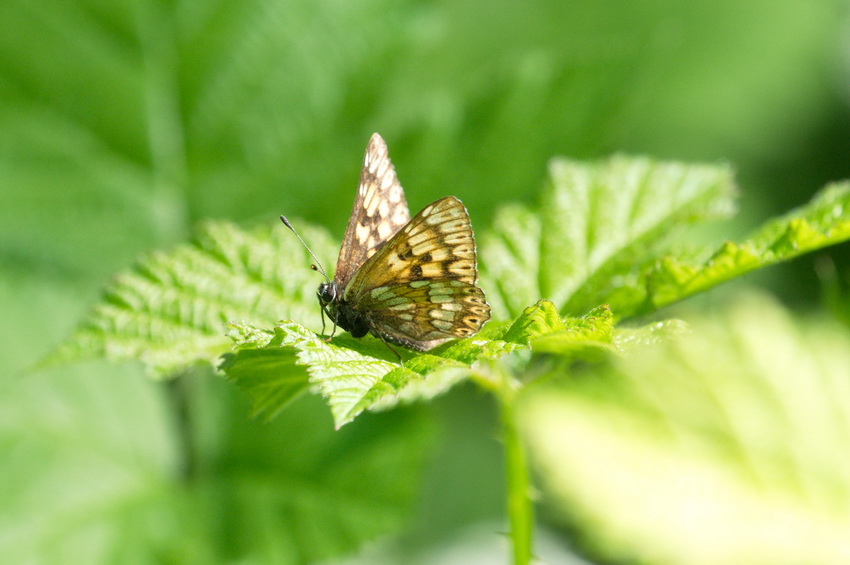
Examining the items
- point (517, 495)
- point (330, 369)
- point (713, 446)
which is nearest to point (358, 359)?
point (330, 369)

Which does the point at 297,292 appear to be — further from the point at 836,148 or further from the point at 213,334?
the point at 836,148

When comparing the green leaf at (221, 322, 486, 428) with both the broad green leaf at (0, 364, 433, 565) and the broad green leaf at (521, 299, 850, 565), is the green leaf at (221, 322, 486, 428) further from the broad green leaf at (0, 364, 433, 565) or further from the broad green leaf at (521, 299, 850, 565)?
the broad green leaf at (0, 364, 433, 565)

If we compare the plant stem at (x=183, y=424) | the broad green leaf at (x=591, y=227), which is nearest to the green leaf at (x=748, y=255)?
the broad green leaf at (x=591, y=227)

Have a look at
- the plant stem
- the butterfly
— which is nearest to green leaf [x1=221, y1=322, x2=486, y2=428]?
the butterfly

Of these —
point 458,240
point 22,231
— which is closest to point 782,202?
point 458,240

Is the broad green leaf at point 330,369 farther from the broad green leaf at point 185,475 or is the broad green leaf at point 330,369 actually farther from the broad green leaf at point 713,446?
the broad green leaf at point 185,475

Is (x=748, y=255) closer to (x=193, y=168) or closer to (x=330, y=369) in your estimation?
(x=330, y=369)
